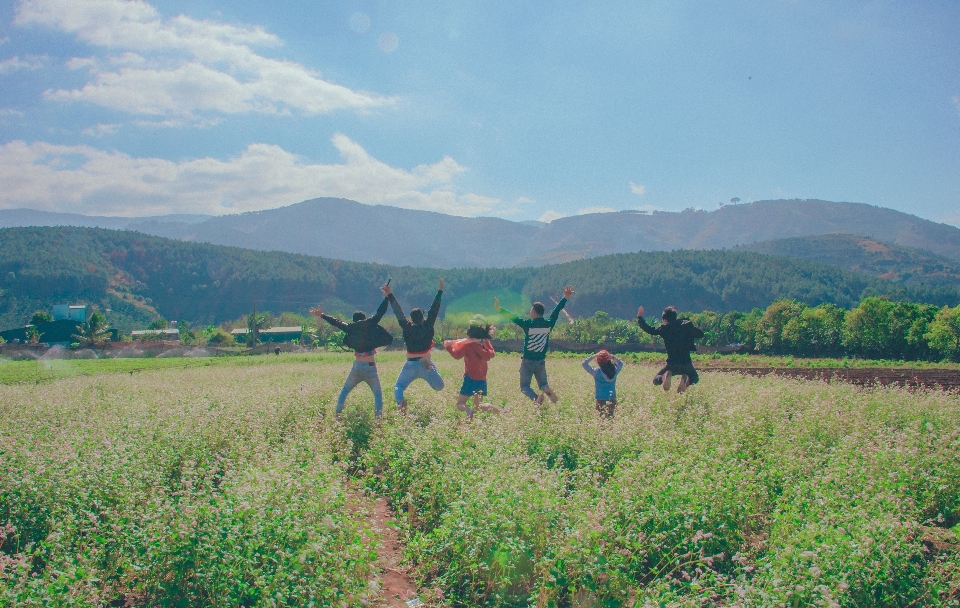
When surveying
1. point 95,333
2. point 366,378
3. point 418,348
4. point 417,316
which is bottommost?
point 95,333

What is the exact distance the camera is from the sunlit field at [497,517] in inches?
141

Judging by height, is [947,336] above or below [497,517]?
above

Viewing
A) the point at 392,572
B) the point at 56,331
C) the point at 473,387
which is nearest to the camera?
the point at 392,572

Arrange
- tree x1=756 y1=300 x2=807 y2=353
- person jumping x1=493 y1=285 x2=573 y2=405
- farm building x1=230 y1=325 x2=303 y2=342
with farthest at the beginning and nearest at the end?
1. farm building x1=230 y1=325 x2=303 y2=342
2. tree x1=756 y1=300 x2=807 y2=353
3. person jumping x1=493 y1=285 x2=573 y2=405

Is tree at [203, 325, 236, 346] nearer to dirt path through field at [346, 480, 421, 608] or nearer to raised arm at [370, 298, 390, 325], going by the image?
raised arm at [370, 298, 390, 325]

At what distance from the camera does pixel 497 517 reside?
166 inches

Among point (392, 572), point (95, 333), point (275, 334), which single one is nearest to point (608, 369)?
point (392, 572)

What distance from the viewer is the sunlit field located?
358 centimetres

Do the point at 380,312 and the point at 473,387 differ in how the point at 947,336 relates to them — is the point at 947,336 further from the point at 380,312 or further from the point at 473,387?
the point at 380,312

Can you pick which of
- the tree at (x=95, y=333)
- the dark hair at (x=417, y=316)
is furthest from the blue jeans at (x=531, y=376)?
the tree at (x=95, y=333)

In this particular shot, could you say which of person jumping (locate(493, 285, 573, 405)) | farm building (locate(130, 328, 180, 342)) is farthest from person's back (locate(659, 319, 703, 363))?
farm building (locate(130, 328, 180, 342))

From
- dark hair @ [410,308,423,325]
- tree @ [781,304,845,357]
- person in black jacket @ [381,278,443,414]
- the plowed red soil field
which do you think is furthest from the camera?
tree @ [781,304,845,357]

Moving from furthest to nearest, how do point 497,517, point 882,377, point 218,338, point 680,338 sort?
point 218,338
point 882,377
point 680,338
point 497,517

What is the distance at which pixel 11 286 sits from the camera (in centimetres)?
17062
